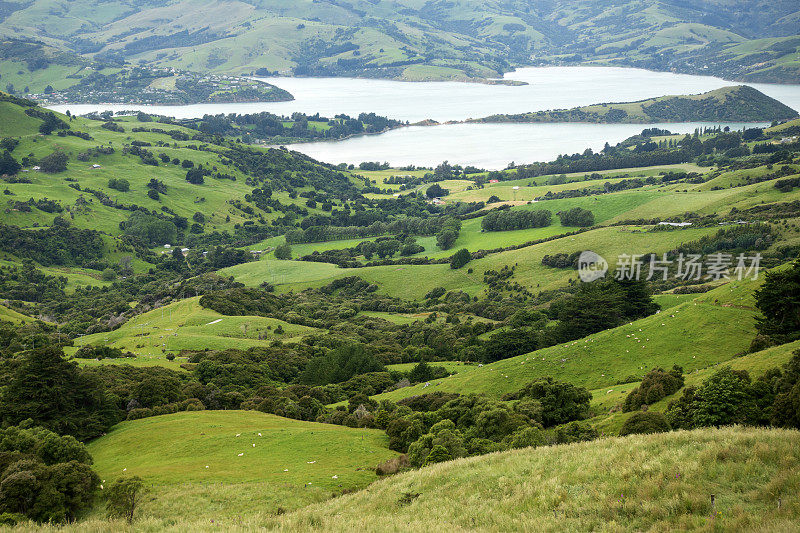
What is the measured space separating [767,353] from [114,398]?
36565mm

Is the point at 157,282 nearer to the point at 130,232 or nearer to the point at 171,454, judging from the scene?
the point at 130,232

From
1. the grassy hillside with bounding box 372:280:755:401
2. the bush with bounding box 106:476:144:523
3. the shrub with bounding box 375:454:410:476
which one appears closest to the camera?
the bush with bounding box 106:476:144:523

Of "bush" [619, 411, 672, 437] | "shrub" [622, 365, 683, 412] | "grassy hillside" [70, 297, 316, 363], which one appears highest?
"bush" [619, 411, 672, 437]

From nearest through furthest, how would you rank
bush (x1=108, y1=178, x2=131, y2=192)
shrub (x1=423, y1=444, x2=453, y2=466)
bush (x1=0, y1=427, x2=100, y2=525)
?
bush (x1=0, y1=427, x2=100, y2=525) → shrub (x1=423, y1=444, x2=453, y2=466) → bush (x1=108, y1=178, x2=131, y2=192)

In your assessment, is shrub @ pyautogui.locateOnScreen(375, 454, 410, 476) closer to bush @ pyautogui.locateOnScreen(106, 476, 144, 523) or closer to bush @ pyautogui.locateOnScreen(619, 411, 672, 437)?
bush @ pyautogui.locateOnScreen(619, 411, 672, 437)

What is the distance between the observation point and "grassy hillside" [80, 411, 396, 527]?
888 inches

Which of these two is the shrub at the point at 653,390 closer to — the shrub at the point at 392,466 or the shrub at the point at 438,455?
the shrub at the point at 438,455

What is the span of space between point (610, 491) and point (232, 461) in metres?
18.9

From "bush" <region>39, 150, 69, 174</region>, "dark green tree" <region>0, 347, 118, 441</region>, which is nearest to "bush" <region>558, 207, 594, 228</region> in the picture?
"dark green tree" <region>0, 347, 118, 441</region>

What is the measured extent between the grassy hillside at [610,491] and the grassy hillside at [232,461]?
4.43 meters

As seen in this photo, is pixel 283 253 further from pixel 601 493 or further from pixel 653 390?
pixel 601 493

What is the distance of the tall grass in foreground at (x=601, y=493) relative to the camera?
12789 mm

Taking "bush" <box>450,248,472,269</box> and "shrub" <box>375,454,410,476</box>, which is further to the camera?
"bush" <box>450,248,472,269</box>

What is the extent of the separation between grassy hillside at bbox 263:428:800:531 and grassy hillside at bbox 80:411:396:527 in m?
4.43
